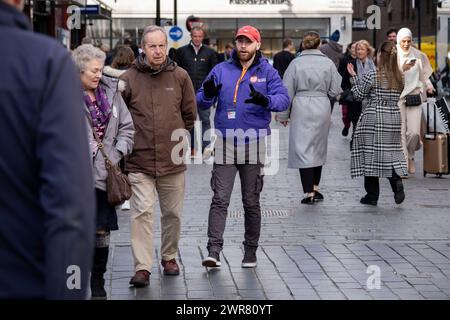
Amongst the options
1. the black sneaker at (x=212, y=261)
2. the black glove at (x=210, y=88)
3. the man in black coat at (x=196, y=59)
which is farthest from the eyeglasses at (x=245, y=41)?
the man in black coat at (x=196, y=59)

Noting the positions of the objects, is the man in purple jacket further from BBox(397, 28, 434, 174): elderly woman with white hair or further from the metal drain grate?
BBox(397, 28, 434, 174): elderly woman with white hair

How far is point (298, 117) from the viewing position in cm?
1228

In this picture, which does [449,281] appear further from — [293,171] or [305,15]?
[305,15]

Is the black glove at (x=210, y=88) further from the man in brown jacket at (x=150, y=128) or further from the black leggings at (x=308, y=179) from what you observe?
the black leggings at (x=308, y=179)

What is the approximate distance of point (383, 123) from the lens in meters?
11.7

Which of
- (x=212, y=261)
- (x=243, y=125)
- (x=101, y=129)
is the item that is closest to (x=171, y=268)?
(x=212, y=261)

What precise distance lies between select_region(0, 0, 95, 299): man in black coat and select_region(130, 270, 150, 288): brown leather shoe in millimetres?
4625

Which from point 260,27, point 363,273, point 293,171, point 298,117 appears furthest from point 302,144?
point 260,27

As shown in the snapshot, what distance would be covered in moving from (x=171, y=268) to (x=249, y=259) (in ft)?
2.17

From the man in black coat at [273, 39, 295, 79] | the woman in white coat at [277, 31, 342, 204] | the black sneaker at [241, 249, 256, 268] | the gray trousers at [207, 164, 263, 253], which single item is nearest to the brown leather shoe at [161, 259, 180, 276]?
the gray trousers at [207, 164, 263, 253]

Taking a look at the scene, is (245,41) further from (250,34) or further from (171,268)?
(171,268)
